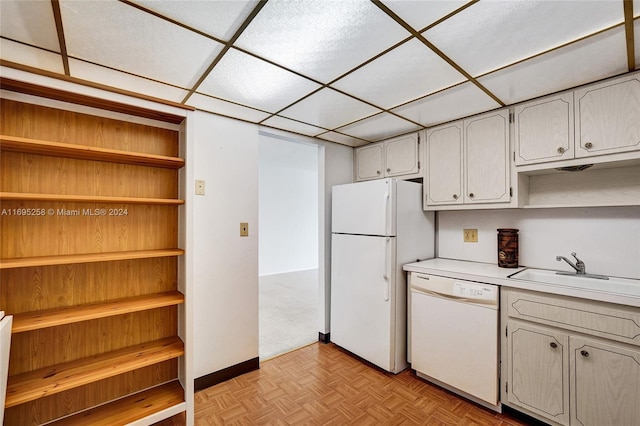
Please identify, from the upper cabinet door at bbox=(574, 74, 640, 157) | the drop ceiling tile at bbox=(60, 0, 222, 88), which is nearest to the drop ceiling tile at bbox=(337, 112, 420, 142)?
the upper cabinet door at bbox=(574, 74, 640, 157)

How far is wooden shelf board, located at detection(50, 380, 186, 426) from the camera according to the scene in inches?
63.7

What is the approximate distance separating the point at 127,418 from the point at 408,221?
2410mm

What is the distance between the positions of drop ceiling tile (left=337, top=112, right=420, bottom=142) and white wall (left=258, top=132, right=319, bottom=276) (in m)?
2.75

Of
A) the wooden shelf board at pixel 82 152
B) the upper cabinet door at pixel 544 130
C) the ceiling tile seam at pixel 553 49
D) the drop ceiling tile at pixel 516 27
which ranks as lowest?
the wooden shelf board at pixel 82 152

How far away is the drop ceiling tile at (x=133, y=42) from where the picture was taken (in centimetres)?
118

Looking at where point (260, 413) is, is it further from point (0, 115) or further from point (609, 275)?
point (609, 275)

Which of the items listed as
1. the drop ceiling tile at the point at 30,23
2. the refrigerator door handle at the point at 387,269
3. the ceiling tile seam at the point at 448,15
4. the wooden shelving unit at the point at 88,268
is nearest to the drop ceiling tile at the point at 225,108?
the wooden shelving unit at the point at 88,268

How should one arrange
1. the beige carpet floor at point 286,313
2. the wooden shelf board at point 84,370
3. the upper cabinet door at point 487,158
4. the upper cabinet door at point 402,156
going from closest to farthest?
the wooden shelf board at point 84,370, the upper cabinet door at point 487,158, the upper cabinet door at point 402,156, the beige carpet floor at point 286,313

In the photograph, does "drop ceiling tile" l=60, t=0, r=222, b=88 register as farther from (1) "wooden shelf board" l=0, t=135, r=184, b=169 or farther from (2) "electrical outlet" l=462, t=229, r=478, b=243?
(2) "electrical outlet" l=462, t=229, r=478, b=243

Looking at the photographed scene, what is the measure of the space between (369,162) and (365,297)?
1.49m

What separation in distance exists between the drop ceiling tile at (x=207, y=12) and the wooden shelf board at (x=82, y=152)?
0.80 meters

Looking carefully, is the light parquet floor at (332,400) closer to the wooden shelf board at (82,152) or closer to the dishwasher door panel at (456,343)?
the dishwasher door panel at (456,343)

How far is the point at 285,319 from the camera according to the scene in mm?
3768

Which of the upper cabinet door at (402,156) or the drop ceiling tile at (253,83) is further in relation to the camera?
the upper cabinet door at (402,156)
